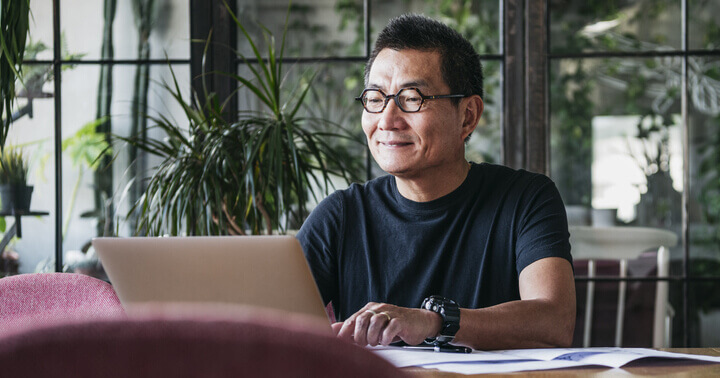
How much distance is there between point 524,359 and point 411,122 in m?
0.77

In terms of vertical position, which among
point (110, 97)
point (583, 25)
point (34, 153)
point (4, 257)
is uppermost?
point (583, 25)

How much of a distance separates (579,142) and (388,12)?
0.99 meters

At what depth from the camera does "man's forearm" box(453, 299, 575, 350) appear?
133 centimetres

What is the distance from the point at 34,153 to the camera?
127 inches

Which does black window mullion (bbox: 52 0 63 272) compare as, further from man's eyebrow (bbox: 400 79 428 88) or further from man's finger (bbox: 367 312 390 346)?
man's finger (bbox: 367 312 390 346)

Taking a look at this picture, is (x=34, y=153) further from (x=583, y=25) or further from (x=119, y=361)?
(x=119, y=361)

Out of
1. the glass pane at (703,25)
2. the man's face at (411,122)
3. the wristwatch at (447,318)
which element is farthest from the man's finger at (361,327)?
the glass pane at (703,25)

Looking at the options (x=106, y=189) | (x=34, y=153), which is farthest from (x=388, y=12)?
(x=34, y=153)

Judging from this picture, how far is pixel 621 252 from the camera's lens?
325 cm

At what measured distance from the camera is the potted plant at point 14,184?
→ 10.5ft

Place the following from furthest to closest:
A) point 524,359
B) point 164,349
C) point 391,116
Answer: point 391,116
point 524,359
point 164,349

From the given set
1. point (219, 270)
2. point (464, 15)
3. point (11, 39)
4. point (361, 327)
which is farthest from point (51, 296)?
point (464, 15)

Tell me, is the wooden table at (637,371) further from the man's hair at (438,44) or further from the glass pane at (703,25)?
the glass pane at (703,25)

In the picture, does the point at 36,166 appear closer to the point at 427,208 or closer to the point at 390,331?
the point at 427,208
